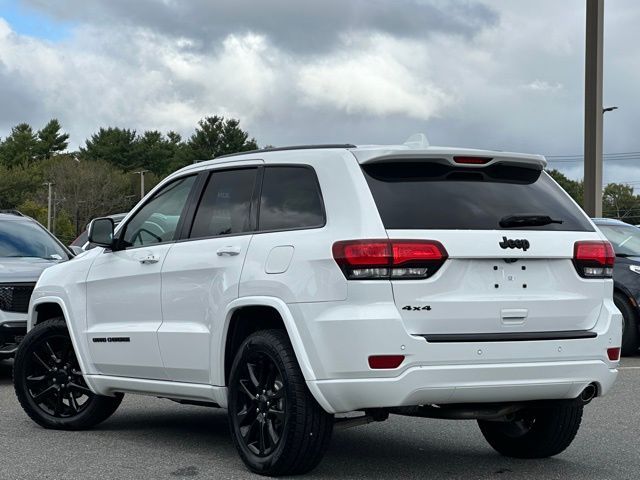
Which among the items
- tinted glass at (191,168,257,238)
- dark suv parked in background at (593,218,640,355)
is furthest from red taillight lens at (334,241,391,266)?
dark suv parked in background at (593,218,640,355)

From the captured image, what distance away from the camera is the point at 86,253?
8398mm

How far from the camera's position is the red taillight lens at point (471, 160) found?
6.32m

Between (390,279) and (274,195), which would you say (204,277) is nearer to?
(274,195)

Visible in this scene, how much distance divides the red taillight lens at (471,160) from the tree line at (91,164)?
102m

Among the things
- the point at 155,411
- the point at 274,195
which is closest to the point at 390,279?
the point at 274,195

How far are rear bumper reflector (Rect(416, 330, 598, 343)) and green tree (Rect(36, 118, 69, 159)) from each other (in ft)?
445

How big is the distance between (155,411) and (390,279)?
4.24 m

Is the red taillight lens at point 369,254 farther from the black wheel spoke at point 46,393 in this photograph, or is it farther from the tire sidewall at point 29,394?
the black wheel spoke at point 46,393

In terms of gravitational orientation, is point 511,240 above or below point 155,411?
above

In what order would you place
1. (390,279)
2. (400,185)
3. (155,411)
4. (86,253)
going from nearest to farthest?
(390,279) < (400,185) < (86,253) < (155,411)

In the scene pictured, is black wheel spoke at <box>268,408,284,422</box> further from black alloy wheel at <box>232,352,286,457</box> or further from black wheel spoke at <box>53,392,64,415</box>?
black wheel spoke at <box>53,392,64,415</box>

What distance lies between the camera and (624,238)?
1488 centimetres

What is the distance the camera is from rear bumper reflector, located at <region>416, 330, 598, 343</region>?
19.1 ft

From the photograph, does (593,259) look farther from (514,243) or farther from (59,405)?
(59,405)
